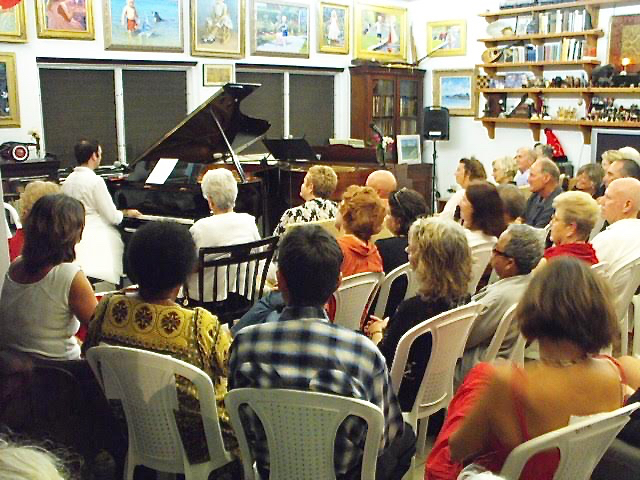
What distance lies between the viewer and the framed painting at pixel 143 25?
6.68 meters

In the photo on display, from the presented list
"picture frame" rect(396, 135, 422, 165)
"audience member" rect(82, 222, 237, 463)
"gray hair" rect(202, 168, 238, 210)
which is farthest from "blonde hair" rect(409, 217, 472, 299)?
"picture frame" rect(396, 135, 422, 165)

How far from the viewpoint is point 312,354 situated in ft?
5.95

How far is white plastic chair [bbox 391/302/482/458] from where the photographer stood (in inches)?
92.1

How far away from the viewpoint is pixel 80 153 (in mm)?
4824

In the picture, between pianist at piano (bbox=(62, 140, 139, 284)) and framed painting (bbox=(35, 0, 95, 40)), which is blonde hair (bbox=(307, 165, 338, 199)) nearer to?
pianist at piano (bbox=(62, 140, 139, 284))

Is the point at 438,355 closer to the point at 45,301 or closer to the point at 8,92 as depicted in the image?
the point at 45,301

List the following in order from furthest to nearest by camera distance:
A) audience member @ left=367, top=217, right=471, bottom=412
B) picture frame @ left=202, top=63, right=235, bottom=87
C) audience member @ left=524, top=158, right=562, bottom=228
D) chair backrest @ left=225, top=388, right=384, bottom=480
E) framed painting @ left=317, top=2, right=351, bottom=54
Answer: framed painting @ left=317, top=2, right=351, bottom=54 < picture frame @ left=202, top=63, right=235, bottom=87 < audience member @ left=524, top=158, right=562, bottom=228 < audience member @ left=367, top=217, right=471, bottom=412 < chair backrest @ left=225, top=388, right=384, bottom=480

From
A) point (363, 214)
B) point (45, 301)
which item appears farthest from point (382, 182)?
point (45, 301)

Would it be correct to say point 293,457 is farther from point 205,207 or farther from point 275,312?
point 205,207

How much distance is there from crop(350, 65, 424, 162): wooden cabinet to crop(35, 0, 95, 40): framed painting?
3.67 meters

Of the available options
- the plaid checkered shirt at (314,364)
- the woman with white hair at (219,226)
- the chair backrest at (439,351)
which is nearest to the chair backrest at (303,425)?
the plaid checkered shirt at (314,364)

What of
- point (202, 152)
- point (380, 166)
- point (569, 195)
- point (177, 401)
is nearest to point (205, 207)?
point (202, 152)

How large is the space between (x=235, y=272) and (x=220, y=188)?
494mm

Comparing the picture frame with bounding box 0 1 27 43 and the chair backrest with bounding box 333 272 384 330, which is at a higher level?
the picture frame with bounding box 0 1 27 43
